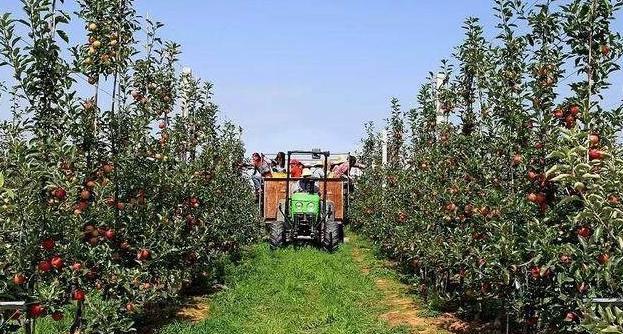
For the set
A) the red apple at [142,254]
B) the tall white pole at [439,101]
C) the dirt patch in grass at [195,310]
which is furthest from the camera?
the tall white pole at [439,101]

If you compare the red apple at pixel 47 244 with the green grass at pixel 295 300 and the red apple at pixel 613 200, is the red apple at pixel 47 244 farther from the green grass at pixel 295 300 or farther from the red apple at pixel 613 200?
the red apple at pixel 613 200

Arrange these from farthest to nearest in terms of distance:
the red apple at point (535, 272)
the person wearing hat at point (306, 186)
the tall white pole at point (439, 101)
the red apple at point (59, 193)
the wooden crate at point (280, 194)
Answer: the wooden crate at point (280, 194) → the person wearing hat at point (306, 186) → the tall white pole at point (439, 101) → the red apple at point (535, 272) → the red apple at point (59, 193)

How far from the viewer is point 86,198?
6.33 meters

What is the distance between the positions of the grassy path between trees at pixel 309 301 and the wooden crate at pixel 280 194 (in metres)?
2.95

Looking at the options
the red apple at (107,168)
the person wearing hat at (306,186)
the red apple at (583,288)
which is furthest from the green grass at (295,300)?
the red apple at (583,288)

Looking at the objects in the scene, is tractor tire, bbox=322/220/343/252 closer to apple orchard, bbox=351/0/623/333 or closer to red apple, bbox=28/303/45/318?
apple orchard, bbox=351/0/623/333

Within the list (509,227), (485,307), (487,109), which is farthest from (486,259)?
(485,307)

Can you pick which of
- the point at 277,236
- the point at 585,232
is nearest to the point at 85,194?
the point at 585,232

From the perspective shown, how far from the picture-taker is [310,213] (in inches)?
752

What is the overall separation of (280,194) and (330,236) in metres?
2.89

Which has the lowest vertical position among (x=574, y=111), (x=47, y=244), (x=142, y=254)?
(x=142, y=254)

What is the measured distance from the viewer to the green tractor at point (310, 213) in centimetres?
1875

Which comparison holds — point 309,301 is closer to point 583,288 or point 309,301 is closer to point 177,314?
point 177,314

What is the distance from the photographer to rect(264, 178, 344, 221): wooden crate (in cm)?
2028
